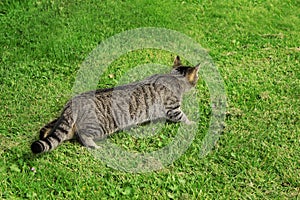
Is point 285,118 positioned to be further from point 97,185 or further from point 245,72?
point 97,185

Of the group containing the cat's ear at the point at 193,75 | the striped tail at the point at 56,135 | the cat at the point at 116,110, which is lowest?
the striped tail at the point at 56,135

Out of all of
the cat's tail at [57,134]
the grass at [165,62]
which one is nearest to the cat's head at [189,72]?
the grass at [165,62]

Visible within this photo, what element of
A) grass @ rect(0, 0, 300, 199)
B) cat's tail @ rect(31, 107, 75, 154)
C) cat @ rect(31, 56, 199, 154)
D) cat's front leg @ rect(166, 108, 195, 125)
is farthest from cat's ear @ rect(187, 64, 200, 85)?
cat's tail @ rect(31, 107, 75, 154)

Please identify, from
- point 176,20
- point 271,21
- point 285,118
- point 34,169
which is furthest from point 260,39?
point 34,169

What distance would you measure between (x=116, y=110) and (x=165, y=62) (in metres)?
1.84

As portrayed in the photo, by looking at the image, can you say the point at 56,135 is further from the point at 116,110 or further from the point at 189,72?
the point at 189,72

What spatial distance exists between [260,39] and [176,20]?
155 centimetres

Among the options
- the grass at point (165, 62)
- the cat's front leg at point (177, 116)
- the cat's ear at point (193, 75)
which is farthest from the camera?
the cat's ear at point (193, 75)

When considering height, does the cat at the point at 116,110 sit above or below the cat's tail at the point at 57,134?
above

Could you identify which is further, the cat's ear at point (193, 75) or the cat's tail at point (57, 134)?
the cat's ear at point (193, 75)

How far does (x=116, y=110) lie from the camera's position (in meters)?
4.62

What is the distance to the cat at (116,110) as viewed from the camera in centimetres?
434

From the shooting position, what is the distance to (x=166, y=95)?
4.98 meters

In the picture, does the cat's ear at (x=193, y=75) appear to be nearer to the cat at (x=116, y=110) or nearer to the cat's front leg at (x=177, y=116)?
the cat at (x=116, y=110)
